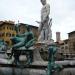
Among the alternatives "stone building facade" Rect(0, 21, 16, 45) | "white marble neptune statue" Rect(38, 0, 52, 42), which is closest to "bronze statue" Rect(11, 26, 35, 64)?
"white marble neptune statue" Rect(38, 0, 52, 42)

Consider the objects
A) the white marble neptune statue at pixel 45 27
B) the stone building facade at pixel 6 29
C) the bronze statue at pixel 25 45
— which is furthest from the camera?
the stone building facade at pixel 6 29

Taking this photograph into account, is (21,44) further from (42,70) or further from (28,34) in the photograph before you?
(42,70)

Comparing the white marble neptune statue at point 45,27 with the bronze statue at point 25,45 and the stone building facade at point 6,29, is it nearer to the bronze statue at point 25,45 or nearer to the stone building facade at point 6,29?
the bronze statue at point 25,45

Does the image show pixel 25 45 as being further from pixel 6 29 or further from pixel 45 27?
pixel 6 29

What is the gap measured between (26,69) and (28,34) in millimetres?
1625

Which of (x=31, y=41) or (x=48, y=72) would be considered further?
(x=31, y=41)

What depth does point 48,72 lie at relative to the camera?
11.7 metres

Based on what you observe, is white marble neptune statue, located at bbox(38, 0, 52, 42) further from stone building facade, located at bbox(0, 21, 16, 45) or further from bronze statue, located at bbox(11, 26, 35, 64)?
stone building facade, located at bbox(0, 21, 16, 45)

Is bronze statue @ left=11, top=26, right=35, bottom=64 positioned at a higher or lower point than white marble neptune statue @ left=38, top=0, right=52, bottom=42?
lower

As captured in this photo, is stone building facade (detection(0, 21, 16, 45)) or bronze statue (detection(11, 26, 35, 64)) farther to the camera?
stone building facade (detection(0, 21, 16, 45))

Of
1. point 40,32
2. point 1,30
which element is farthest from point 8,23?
point 40,32

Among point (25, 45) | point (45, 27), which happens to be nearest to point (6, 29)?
point (45, 27)

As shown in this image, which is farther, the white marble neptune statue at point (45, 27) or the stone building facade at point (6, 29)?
the stone building facade at point (6, 29)

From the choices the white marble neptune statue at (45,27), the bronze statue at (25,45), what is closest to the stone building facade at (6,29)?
the white marble neptune statue at (45,27)
